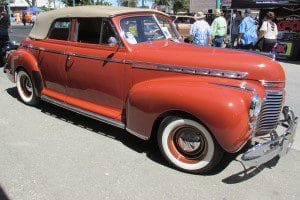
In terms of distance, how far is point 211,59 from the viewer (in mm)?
4289

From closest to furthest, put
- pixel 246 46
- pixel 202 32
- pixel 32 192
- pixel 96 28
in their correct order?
pixel 32 192, pixel 96 28, pixel 202 32, pixel 246 46

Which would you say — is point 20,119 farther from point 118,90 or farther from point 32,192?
point 32,192

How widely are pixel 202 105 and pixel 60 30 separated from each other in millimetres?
3061

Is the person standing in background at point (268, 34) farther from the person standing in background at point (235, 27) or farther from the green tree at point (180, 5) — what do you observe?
the green tree at point (180, 5)

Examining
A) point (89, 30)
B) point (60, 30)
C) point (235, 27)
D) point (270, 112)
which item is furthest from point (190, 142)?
point (235, 27)

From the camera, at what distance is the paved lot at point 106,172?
379 centimetres

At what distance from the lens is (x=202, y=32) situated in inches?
382

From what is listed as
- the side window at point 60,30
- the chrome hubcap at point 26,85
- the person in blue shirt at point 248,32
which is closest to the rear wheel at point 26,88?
the chrome hubcap at point 26,85

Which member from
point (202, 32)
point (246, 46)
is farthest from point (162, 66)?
point (246, 46)

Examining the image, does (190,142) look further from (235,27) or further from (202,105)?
(235,27)

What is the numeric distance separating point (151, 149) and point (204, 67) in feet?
4.34

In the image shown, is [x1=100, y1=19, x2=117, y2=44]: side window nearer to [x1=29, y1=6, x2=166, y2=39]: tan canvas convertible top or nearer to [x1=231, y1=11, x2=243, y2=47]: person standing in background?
[x1=29, y1=6, x2=166, y2=39]: tan canvas convertible top

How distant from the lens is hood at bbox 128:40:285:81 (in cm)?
410

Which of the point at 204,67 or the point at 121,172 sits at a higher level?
the point at 204,67
